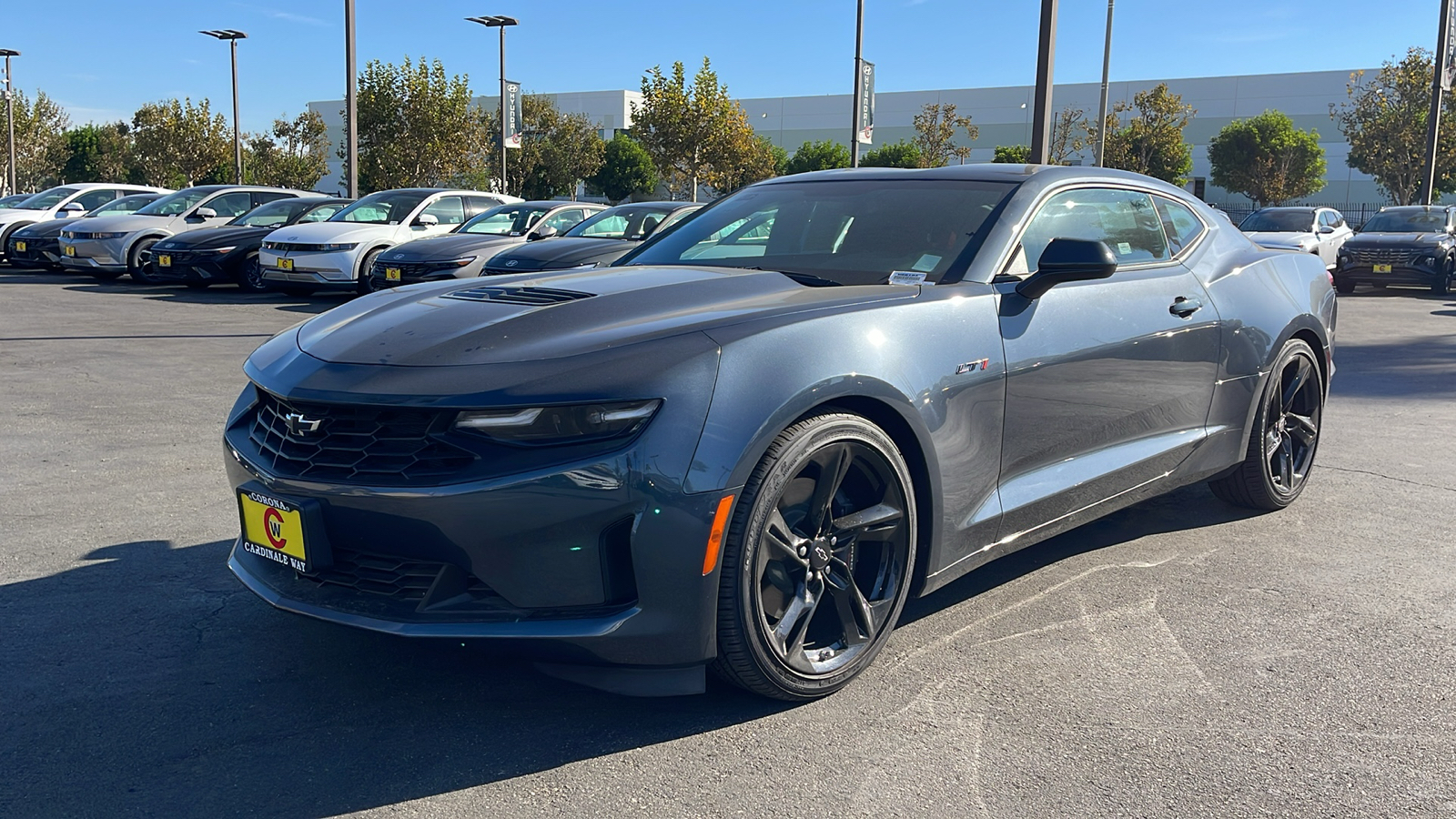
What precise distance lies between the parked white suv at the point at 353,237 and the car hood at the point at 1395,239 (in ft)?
44.6

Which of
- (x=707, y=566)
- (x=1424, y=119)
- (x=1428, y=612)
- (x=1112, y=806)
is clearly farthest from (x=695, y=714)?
(x=1424, y=119)

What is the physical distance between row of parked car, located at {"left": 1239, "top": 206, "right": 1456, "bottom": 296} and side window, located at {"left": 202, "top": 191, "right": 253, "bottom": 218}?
49.6 feet

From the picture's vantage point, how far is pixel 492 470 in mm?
2637

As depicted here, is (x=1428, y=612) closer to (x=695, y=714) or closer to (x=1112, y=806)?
(x=1112, y=806)

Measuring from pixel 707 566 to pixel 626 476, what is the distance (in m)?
0.29

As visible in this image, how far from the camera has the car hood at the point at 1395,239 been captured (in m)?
19.1

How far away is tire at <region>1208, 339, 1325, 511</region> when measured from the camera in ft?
16.2

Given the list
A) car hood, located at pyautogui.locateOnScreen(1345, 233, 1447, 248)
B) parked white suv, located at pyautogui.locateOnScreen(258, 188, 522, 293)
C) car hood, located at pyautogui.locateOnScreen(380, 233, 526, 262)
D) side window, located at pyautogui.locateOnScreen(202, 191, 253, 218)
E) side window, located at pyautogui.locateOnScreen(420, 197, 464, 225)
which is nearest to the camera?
car hood, located at pyautogui.locateOnScreen(380, 233, 526, 262)

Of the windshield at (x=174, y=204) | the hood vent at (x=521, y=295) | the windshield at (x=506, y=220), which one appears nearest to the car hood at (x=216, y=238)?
the windshield at (x=174, y=204)

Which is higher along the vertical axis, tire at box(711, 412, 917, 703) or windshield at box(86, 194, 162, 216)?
windshield at box(86, 194, 162, 216)

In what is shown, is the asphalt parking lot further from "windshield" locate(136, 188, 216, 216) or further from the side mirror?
"windshield" locate(136, 188, 216, 216)

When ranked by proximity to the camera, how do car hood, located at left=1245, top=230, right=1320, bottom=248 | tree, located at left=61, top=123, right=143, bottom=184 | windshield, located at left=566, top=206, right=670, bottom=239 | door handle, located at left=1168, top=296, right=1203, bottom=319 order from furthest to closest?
tree, located at left=61, top=123, right=143, bottom=184 < car hood, located at left=1245, top=230, right=1320, bottom=248 < windshield, located at left=566, top=206, right=670, bottom=239 < door handle, located at left=1168, top=296, right=1203, bottom=319

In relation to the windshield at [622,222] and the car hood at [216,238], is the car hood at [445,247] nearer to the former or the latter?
the windshield at [622,222]

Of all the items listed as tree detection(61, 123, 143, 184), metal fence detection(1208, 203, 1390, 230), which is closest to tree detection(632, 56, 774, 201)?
metal fence detection(1208, 203, 1390, 230)
